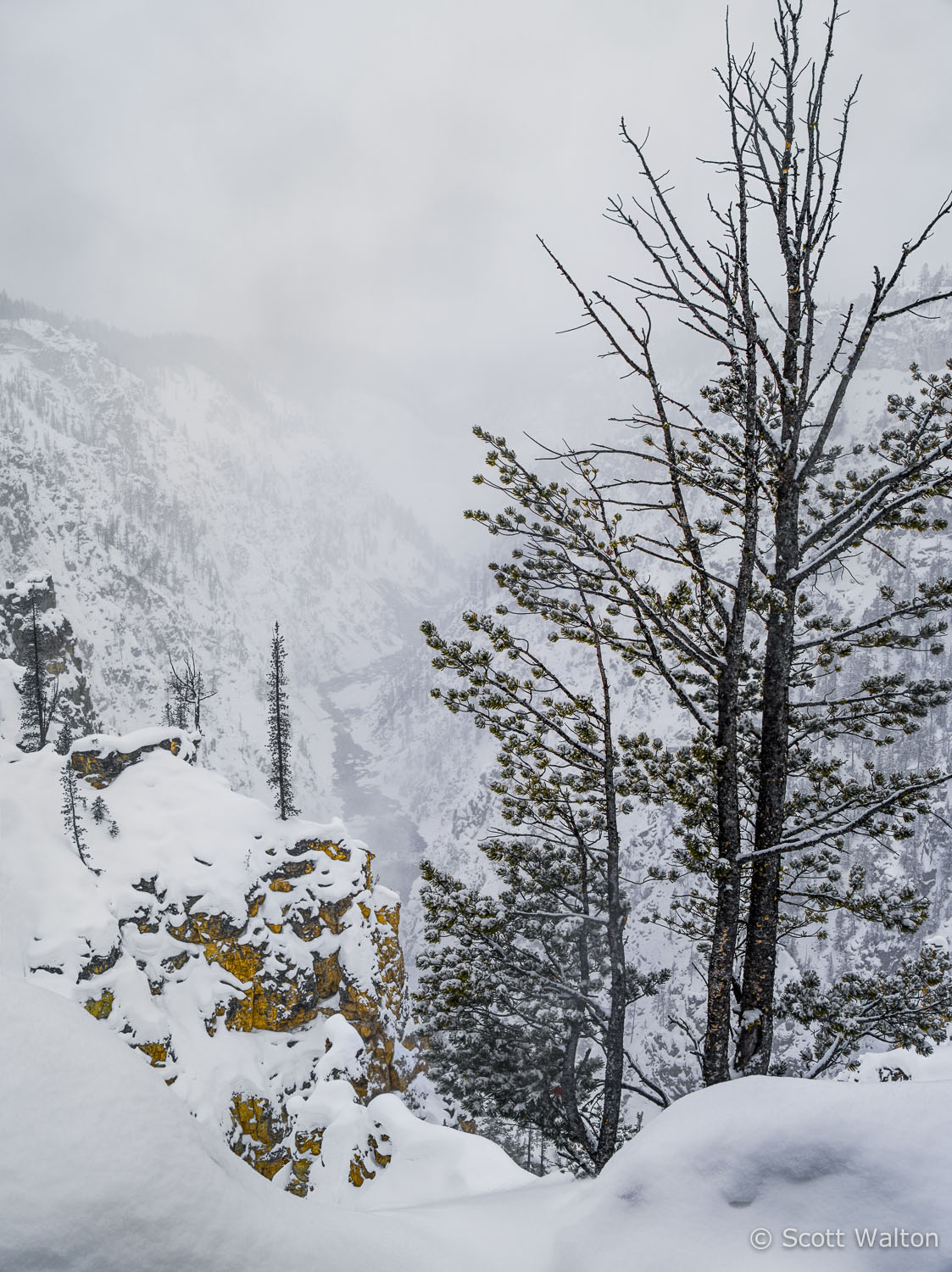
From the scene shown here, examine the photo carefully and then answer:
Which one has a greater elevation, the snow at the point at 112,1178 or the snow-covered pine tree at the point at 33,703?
the snow-covered pine tree at the point at 33,703

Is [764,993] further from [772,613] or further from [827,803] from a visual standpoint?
[772,613]

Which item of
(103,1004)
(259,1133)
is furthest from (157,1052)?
(259,1133)

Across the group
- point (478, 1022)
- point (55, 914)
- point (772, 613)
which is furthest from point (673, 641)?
point (55, 914)

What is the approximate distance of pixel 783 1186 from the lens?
1765mm

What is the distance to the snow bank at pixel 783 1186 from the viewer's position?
156 cm

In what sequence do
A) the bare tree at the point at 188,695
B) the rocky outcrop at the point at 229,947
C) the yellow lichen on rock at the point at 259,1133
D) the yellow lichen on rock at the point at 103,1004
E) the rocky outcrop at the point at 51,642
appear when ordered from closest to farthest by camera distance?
the yellow lichen on rock at the point at 103,1004 → the rocky outcrop at the point at 229,947 → the yellow lichen on rock at the point at 259,1133 → the bare tree at the point at 188,695 → the rocky outcrop at the point at 51,642

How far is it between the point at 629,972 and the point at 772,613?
6604 millimetres

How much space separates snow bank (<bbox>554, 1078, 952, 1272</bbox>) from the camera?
1557 millimetres

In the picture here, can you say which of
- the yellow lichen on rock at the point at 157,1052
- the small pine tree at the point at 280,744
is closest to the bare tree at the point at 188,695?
the small pine tree at the point at 280,744

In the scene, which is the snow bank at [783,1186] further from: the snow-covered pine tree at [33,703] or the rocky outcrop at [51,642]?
the rocky outcrop at [51,642]

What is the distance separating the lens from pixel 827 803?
5.25m

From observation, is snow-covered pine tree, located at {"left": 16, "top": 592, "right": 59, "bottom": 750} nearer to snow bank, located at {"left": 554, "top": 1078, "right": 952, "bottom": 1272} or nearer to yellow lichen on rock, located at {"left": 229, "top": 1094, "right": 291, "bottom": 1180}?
→ yellow lichen on rock, located at {"left": 229, "top": 1094, "right": 291, "bottom": 1180}

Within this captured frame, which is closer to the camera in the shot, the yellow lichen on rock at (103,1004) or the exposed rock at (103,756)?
the yellow lichen on rock at (103,1004)

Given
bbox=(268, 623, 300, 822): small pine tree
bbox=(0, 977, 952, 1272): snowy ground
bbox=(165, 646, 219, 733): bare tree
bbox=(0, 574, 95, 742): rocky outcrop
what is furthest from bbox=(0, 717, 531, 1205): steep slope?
bbox=(0, 574, 95, 742): rocky outcrop
